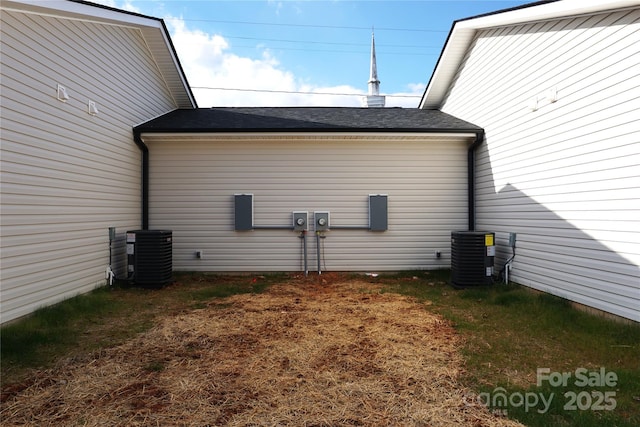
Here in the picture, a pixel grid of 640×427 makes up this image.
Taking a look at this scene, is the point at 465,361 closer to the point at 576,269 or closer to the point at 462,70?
the point at 576,269

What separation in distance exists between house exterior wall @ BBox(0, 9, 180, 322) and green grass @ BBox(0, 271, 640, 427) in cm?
55

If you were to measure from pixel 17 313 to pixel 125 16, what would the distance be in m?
5.08

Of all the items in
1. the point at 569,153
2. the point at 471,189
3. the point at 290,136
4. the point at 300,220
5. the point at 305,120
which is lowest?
the point at 300,220

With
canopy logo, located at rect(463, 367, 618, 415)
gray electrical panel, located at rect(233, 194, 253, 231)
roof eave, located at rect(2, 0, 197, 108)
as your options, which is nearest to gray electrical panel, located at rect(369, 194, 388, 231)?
gray electrical panel, located at rect(233, 194, 253, 231)

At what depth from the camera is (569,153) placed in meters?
4.93

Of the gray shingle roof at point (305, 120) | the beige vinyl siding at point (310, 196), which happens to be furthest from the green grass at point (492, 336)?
the gray shingle roof at point (305, 120)

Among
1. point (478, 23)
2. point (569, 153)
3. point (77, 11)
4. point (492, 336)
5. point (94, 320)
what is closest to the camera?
point (492, 336)

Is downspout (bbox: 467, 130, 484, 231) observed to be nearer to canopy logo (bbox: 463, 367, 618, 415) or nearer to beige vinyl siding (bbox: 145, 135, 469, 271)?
beige vinyl siding (bbox: 145, 135, 469, 271)

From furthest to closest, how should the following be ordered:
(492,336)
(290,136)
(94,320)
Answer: (290,136) → (94,320) → (492,336)

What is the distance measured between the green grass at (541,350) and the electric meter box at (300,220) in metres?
2.92

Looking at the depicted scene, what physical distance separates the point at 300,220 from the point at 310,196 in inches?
23.5

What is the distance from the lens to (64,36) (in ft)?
17.0

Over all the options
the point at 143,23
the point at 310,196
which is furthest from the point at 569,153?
the point at 143,23

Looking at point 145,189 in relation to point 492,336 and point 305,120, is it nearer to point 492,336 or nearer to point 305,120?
point 305,120
